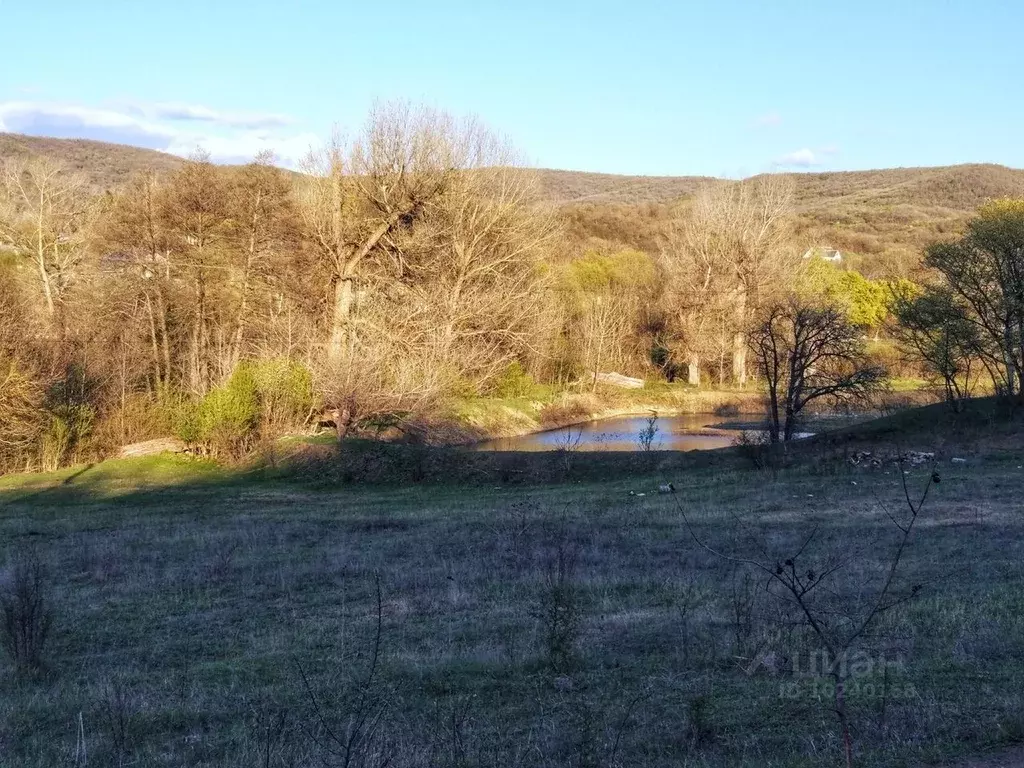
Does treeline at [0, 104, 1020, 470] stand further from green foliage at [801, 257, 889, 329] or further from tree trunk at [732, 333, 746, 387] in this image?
green foliage at [801, 257, 889, 329]

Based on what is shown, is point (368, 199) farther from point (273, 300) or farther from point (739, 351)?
point (739, 351)

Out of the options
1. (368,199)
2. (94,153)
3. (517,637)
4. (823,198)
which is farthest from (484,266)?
(823,198)

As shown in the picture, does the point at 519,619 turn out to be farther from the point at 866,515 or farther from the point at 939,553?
the point at 866,515

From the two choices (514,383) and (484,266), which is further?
(514,383)

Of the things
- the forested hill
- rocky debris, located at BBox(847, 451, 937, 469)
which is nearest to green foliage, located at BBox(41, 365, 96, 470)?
rocky debris, located at BBox(847, 451, 937, 469)

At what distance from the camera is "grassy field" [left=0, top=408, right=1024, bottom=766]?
5961 millimetres

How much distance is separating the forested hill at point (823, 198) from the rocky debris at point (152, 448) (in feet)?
143

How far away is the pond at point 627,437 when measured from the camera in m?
37.4

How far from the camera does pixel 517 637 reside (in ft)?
29.9

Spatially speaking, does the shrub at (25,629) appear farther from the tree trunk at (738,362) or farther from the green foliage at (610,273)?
the tree trunk at (738,362)

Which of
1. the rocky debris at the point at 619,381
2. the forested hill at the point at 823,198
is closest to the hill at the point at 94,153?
the forested hill at the point at 823,198

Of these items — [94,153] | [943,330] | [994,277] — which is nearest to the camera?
[994,277]

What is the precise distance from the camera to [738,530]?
15031 millimetres

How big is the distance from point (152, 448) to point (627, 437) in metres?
19.4
